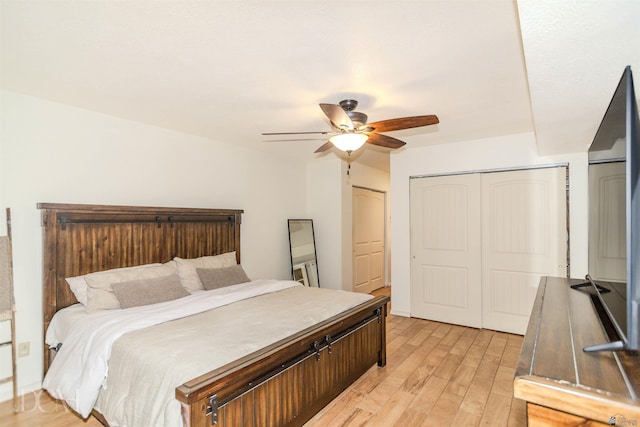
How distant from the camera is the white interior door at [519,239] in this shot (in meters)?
3.75

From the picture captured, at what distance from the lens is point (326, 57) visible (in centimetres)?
206

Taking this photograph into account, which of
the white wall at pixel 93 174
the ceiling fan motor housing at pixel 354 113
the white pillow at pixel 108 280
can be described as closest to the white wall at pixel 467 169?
the white wall at pixel 93 174

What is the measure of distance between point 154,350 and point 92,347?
24.8 inches

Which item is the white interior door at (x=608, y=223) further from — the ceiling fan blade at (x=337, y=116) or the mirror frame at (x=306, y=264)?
the mirror frame at (x=306, y=264)

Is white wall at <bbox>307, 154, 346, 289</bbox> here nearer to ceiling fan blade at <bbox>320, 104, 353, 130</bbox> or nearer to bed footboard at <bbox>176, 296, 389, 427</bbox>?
bed footboard at <bbox>176, 296, 389, 427</bbox>

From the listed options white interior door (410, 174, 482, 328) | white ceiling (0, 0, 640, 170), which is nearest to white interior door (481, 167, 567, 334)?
white interior door (410, 174, 482, 328)

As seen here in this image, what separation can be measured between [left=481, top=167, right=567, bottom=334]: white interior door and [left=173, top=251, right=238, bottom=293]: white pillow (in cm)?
327

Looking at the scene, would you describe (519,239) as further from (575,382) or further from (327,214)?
(575,382)

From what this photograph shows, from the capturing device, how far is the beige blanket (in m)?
1.67

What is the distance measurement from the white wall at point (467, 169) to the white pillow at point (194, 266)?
2478 millimetres

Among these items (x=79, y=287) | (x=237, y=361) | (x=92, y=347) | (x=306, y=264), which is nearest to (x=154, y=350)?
Answer: (x=237, y=361)

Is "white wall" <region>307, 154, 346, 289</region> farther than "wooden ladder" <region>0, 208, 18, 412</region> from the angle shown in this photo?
Yes

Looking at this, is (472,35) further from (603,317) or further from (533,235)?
(533,235)

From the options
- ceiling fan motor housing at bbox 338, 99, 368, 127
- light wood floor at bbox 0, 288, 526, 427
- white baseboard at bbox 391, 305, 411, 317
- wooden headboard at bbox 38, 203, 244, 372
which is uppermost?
ceiling fan motor housing at bbox 338, 99, 368, 127
